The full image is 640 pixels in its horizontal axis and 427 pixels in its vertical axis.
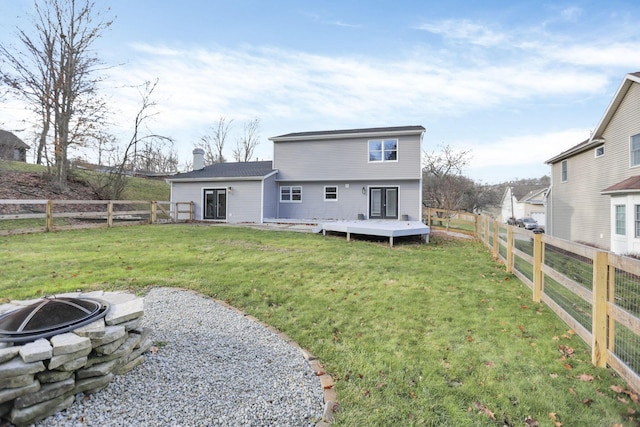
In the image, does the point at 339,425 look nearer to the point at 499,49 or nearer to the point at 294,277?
the point at 294,277

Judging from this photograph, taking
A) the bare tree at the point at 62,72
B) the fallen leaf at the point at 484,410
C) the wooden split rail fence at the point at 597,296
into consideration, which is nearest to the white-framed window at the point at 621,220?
the wooden split rail fence at the point at 597,296

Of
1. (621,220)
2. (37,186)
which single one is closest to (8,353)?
(621,220)

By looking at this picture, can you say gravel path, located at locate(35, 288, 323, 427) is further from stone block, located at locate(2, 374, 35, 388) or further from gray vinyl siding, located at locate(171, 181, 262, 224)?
gray vinyl siding, located at locate(171, 181, 262, 224)

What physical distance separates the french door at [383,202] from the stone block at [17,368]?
16073 millimetres

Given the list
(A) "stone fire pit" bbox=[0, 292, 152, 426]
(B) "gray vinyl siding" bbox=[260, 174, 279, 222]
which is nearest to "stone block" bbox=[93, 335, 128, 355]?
(A) "stone fire pit" bbox=[0, 292, 152, 426]

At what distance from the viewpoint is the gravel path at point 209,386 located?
2346mm

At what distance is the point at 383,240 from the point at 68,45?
20227mm

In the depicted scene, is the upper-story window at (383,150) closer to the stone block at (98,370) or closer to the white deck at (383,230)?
the white deck at (383,230)

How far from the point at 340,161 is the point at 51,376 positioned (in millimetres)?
16328

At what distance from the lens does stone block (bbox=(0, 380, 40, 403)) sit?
210 centimetres

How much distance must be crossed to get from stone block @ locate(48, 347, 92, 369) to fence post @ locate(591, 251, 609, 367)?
466 centimetres

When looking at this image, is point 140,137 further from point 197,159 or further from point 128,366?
point 128,366

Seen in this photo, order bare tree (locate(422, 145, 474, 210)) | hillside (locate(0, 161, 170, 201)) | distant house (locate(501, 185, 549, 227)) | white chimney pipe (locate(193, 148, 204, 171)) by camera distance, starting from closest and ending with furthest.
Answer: hillside (locate(0, 161, 170, 201)) < white chimney pipe (locate(193, 148, 204, 171)) < bare tree (locate(422, 145, 474, 210)) < distant house (locate(501, 185, 549, 227))

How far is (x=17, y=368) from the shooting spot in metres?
2.13
